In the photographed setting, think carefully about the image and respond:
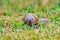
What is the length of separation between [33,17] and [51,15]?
22.4 inches

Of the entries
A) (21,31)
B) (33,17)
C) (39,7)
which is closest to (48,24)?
(33,17)

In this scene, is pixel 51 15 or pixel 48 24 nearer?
pixel 48 24

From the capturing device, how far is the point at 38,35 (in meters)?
4.08

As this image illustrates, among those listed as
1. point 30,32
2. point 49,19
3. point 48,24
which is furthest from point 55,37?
point 49,19

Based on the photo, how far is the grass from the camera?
13.4 ft

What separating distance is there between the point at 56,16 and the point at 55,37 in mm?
1218

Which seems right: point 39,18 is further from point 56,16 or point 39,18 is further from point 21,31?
point 21,31

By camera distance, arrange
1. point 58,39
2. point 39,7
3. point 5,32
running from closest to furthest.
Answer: point 58,39 → point 5,32 → point 39,7

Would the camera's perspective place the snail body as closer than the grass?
No

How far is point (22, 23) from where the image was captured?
15.8ft

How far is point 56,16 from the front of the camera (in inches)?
206

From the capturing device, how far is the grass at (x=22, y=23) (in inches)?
161

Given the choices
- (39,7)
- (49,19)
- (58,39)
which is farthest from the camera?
(39,7)

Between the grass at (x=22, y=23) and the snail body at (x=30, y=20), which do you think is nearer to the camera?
the grass at (x=22, y=23)
